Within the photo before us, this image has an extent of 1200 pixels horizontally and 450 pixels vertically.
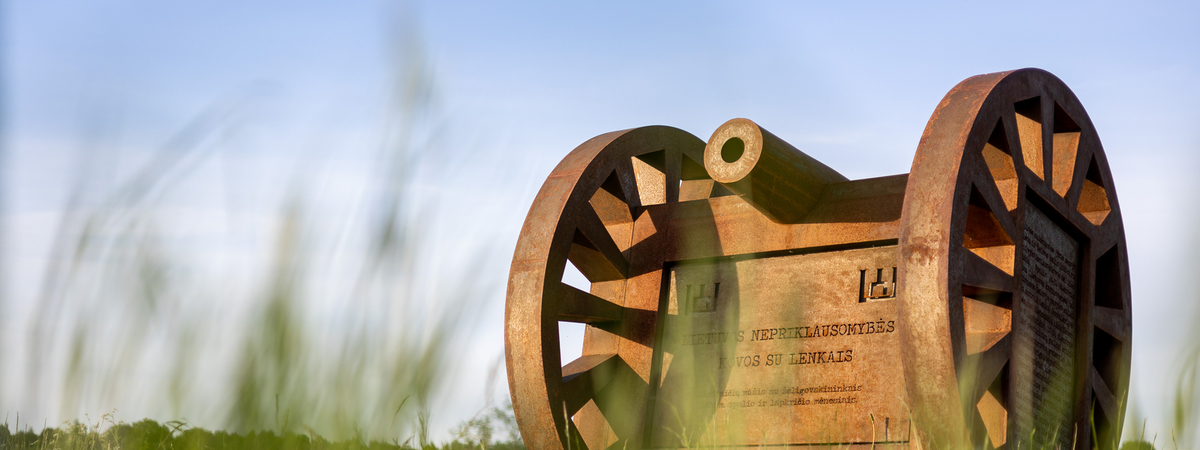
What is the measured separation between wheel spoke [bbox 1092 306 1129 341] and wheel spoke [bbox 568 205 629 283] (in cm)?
354

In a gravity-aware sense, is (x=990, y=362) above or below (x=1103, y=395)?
above

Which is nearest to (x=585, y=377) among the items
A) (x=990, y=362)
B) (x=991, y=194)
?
(x=990, y=362)

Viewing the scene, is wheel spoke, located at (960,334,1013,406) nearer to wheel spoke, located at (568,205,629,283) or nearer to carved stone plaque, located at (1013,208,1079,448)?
carved stone plaque, located at (1013,208,1079,448)

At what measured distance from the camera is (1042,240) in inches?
237

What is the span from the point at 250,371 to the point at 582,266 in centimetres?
599

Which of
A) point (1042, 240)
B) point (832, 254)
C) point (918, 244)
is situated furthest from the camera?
point (832, 254)

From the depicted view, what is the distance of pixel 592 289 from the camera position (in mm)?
7414

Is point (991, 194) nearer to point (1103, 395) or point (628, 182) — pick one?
point (1103, 395)

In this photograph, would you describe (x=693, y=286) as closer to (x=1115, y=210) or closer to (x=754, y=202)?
(x=754, y=202)

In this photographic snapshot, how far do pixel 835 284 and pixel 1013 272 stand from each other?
3.94 feet

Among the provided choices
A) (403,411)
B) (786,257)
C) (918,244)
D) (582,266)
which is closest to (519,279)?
(582,266)

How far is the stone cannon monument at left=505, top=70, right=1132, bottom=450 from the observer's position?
5039mm

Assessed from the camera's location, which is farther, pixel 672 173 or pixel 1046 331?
pixel 672 173

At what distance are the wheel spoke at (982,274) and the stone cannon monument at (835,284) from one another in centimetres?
2
